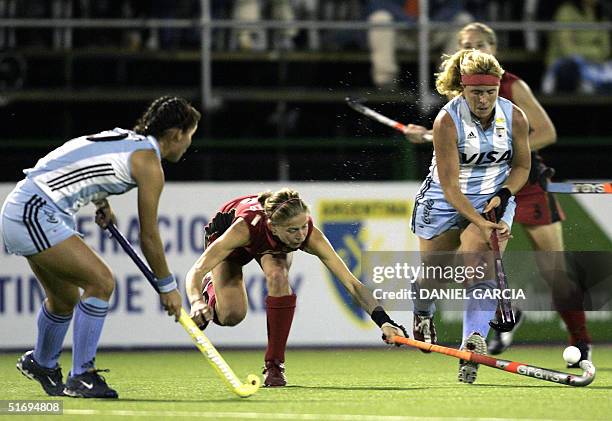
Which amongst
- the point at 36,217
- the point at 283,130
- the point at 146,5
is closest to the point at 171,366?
the point at 36,217

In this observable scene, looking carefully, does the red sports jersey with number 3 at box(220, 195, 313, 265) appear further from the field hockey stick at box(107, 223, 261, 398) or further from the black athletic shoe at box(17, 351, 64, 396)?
the black athletic shoe at box(17, 351, 64, 396)

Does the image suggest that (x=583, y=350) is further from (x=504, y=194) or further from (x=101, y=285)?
(x=101, y=285)

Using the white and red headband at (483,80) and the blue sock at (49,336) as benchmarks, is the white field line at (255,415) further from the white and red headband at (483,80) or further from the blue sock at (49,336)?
the white and red headband at (483,80)

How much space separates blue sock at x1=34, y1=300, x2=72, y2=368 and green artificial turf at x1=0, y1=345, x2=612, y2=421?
0.17 meters

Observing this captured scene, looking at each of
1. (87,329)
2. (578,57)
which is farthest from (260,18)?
(87,329)

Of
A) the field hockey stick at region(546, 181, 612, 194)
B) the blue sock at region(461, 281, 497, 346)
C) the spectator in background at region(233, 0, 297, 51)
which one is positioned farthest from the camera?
the spectator in background at region(233, 0, 297, 51)

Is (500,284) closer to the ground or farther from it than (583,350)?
farther from it

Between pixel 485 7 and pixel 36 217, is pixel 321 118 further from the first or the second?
pixel 36 217

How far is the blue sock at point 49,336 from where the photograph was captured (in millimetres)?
6480

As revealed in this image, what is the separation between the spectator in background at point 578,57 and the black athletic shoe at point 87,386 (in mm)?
6375

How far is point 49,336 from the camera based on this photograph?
651 centimetres

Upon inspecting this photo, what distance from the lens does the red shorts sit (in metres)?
8.11

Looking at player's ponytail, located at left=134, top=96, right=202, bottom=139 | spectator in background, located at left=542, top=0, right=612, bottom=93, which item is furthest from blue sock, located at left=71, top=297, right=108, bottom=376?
spectator in background, located at left=542, top=0, right=612, bottom=93

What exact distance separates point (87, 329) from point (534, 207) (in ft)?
9.64
